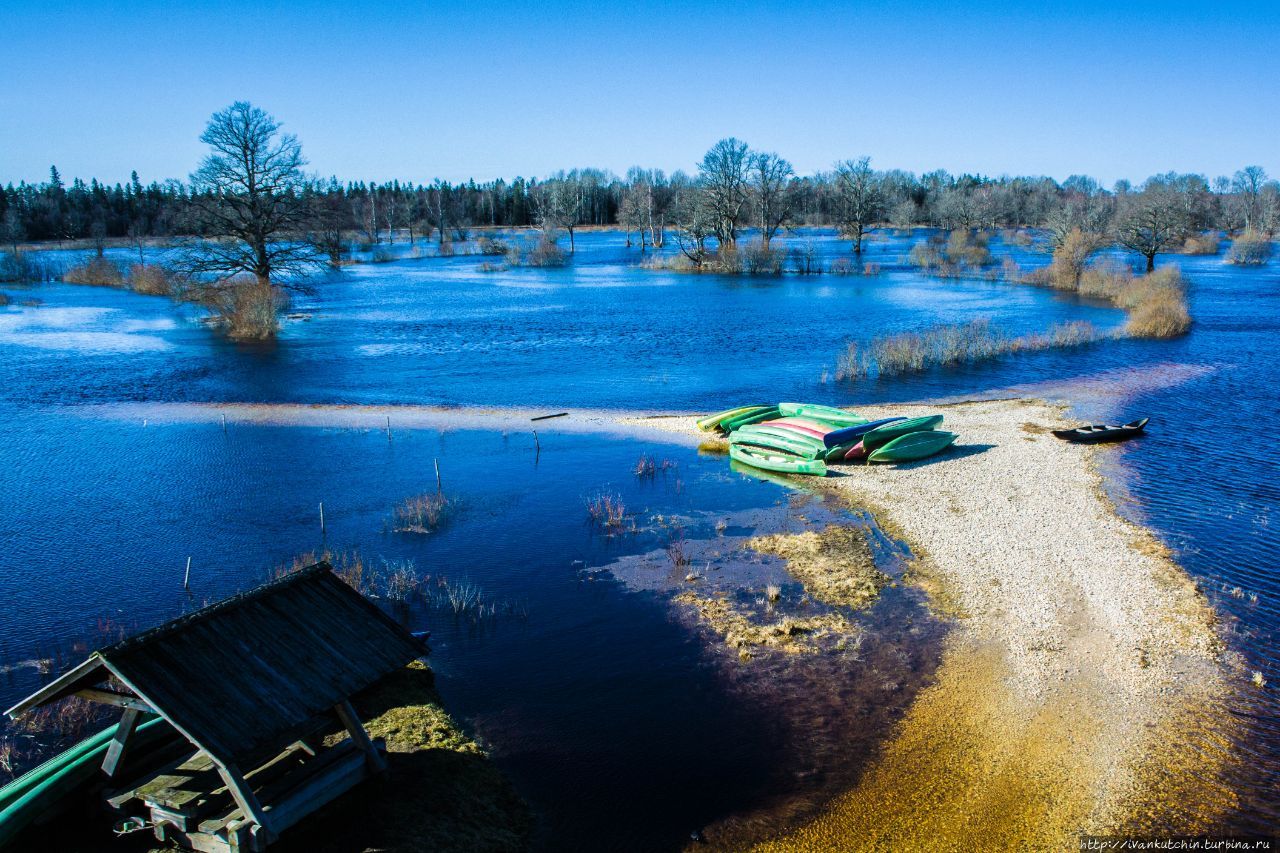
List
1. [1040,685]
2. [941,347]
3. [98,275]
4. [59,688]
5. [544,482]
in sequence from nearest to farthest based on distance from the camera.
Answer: [59,688] < [1040,685] < [544,482] < [941,347] < [98,275]

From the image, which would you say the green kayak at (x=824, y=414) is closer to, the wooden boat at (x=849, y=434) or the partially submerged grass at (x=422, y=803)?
the wooden boat at (x=849, y=434)

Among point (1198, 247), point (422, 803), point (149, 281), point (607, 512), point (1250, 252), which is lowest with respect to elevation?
point (422, 803)

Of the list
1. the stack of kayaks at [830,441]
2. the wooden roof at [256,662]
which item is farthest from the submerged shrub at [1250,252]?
the wooden roof at [256,662]

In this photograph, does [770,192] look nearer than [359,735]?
No

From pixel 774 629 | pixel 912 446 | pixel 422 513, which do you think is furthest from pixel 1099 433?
pixel 422 513

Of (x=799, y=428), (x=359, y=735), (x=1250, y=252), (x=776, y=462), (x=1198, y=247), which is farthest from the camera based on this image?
(x=1198, y=247)

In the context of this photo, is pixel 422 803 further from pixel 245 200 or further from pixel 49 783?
pixel 245 200
